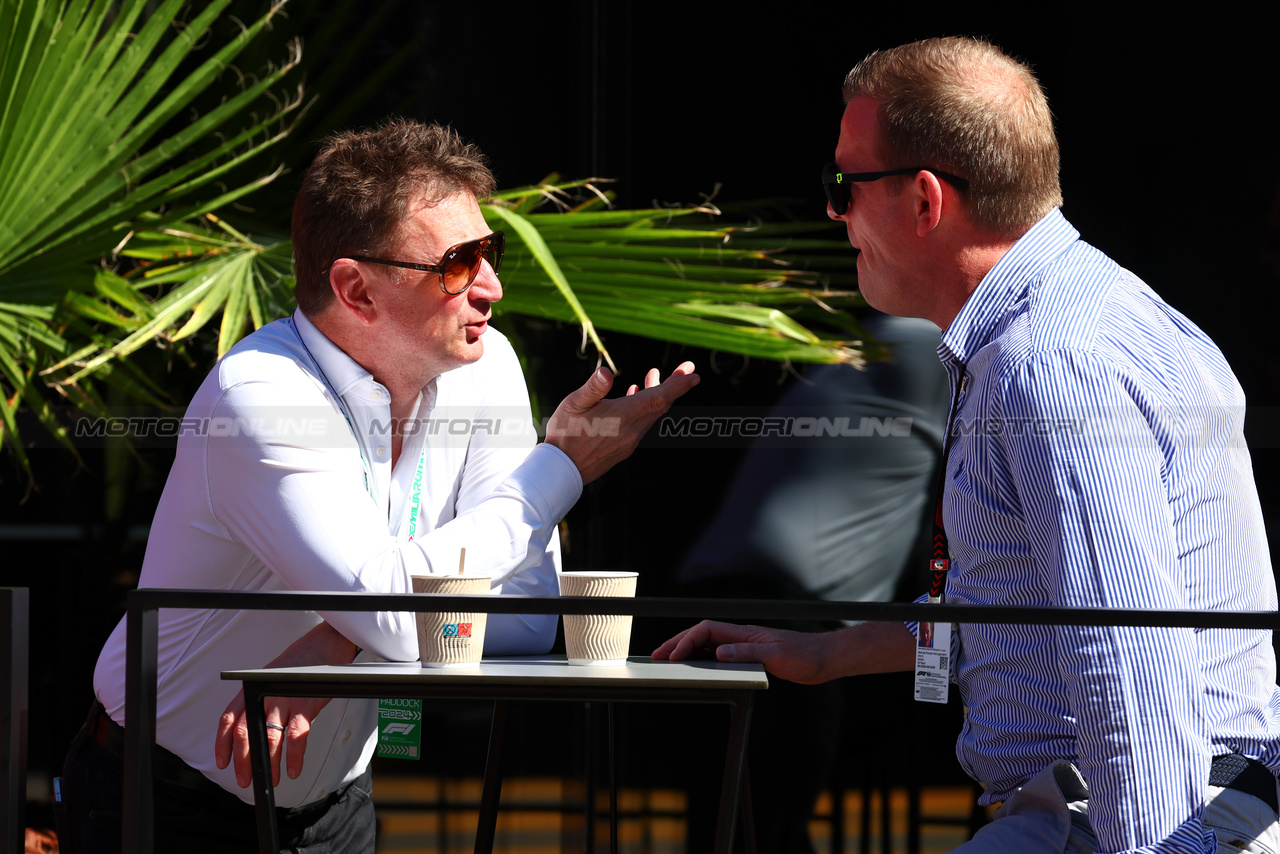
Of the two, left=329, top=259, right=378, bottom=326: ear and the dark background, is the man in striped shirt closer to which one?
left=329, top=259, right=378, bottom=326: ear

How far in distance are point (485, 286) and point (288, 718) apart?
2.74ft

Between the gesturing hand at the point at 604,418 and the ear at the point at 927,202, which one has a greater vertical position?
the ear at the point at 927,202

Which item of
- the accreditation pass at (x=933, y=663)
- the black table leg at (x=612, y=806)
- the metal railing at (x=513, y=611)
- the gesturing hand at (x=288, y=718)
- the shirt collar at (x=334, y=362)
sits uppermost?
the shirt collar at (x=334, y=362)

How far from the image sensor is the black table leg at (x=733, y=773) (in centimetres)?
129

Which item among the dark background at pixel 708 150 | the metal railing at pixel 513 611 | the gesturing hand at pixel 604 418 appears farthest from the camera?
the dark background at pixel 708 150

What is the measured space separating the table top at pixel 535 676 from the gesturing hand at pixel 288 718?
0.22 metres

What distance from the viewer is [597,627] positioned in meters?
1.64

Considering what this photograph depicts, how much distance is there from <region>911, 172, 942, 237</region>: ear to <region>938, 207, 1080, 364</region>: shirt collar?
0.47 ft

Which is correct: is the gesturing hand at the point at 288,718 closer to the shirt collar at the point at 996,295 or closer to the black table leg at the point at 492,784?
the black table leg at the point at 492,784

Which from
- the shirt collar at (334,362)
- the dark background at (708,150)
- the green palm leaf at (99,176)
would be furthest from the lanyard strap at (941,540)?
the green palm leaf at (99,176)

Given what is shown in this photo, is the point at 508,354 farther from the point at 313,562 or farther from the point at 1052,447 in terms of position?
the point at 1052,447

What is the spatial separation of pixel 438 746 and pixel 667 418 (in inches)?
47.9

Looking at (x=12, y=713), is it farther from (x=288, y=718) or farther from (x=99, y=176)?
(x=99, y=176)

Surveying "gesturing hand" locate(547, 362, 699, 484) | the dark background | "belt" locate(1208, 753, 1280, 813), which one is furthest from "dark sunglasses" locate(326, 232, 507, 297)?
"belt" locate(1208, 753, 1280, 813)
